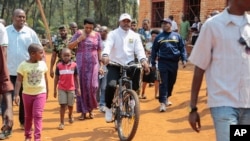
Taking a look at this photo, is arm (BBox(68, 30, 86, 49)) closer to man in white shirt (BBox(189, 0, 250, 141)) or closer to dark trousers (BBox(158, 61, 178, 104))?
dark trousers (BBox(158, 61, 178, 104))

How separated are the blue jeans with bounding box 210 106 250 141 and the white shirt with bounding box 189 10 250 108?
39mm

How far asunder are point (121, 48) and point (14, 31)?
183cm

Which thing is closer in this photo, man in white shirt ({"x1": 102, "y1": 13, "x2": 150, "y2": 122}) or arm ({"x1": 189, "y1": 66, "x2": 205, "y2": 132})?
arm ({"x1": 189, "y1": 66, "x2": 205, "y2": 132})

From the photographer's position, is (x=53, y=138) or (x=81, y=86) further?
(x=81, y=86)

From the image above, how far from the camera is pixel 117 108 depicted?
21.3ft

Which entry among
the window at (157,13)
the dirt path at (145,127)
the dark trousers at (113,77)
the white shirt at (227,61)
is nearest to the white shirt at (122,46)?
the dark trousers at (113,77)

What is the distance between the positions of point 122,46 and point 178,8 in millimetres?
12569

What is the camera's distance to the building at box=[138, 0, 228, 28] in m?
16.9

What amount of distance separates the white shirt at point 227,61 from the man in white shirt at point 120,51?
3.32 metres

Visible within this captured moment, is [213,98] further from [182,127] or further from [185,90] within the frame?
[185,90]

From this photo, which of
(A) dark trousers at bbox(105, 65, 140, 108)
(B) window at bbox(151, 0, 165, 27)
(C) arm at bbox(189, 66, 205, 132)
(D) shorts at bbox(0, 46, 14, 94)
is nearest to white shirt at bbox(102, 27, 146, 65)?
(A) dark trousers at bbox(105, 65, 140, 108)

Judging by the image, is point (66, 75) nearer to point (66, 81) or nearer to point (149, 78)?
point (66, 81)

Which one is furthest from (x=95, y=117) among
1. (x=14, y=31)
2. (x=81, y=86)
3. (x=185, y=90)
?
(x=185, y=90)

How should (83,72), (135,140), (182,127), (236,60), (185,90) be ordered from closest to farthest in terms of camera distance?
(236,60), (135,140), (182,127), (83,72), (185,90)
